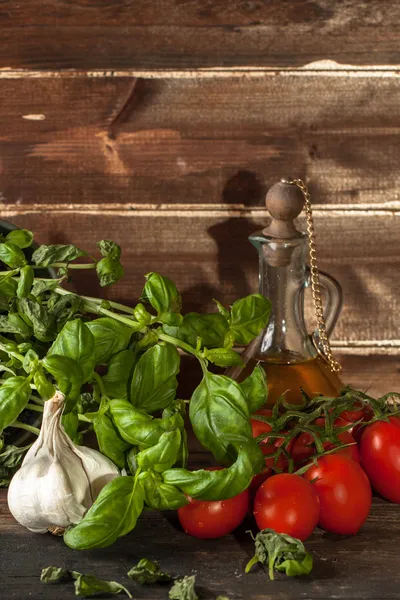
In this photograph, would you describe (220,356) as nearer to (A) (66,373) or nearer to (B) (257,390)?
(B) (257,390)

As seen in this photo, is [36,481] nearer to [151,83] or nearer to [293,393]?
[293,393]

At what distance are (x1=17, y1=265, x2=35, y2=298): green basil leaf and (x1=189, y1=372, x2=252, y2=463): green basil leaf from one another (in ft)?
0.72

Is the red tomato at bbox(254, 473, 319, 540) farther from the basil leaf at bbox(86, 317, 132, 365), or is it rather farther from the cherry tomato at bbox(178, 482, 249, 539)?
the basil leaf at bbox(86, 317, 132, 365)

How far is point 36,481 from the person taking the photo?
70 cm

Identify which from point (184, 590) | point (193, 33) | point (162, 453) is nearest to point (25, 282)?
point (162, 453)

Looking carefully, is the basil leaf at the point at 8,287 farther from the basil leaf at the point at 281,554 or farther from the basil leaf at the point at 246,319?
the basil leaf at the point at 281,554

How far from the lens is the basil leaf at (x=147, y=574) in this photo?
64cm

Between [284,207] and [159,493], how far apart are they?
0.40 m

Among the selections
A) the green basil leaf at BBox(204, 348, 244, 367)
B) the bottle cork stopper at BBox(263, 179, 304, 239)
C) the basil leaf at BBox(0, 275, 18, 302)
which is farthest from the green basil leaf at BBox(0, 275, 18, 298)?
the bottle cork stopper at BBox(263, 179, 304, 239)

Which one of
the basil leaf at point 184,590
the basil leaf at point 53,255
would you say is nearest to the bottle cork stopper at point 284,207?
the basil leaf at point 53,255

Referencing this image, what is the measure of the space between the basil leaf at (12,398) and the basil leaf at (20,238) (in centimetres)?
24

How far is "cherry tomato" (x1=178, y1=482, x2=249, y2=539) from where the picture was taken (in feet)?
2.31

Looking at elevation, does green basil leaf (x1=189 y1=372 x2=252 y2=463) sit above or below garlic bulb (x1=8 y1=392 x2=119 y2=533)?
above

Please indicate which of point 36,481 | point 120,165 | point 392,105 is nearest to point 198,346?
point 36,481
